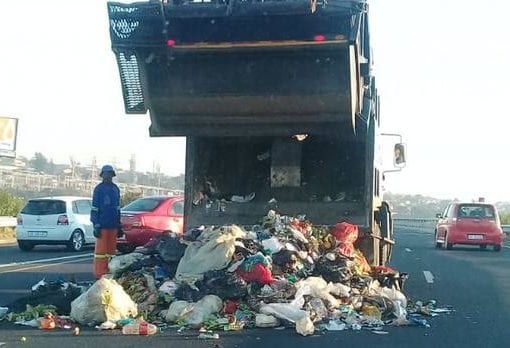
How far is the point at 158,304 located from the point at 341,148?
3.33 metres

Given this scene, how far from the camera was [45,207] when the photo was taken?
70.4 feet

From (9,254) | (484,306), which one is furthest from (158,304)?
(9,254)

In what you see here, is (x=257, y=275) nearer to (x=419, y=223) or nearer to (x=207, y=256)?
(x=207, y=256)

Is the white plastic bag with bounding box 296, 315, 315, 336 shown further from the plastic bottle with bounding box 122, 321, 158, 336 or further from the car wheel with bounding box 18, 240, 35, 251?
the car wheel with bounding box 18, 240, 35, 251

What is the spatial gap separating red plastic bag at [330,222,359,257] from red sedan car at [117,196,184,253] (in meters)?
7.04

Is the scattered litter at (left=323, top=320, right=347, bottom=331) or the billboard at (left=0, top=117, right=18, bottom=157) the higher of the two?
the billboard at (left=0, top=117, right=18, bottom=157)

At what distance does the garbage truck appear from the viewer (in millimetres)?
8852

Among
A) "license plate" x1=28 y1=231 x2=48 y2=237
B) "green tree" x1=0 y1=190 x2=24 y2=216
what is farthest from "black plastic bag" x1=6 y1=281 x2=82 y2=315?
"green tree" x1=0 y1=190 x2=24 y2=216

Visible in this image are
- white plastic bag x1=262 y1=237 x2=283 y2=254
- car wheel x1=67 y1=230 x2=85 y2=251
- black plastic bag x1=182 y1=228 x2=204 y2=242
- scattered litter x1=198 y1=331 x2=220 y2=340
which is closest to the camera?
scattered litter x1=198 y1=331 x2=220 y2=340

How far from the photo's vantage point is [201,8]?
352 inches

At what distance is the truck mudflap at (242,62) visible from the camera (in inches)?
344

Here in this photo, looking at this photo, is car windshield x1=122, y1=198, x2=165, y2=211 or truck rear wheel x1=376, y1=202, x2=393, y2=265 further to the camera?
car windshield x1=122, y1=198, x2=165, y2=211

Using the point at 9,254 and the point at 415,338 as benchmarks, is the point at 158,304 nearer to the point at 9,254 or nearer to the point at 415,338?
the point at 415,338

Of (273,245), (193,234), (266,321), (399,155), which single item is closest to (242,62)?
(273,245)
